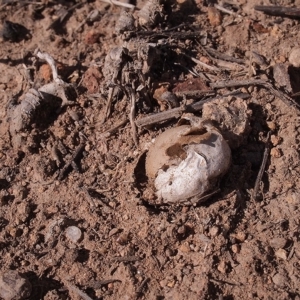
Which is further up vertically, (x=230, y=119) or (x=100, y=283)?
(x=230, y=119)

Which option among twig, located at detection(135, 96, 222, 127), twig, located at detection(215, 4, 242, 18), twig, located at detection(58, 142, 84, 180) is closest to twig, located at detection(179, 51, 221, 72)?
twig, located at detection(135, 96, 222, 127)

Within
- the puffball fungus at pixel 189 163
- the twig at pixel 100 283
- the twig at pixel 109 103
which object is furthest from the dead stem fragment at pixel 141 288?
the twig at pixel 109 103

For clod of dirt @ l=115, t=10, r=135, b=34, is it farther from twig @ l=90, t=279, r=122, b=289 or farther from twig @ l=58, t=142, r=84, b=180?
twig @ l=90, t=279, r=122, b=289

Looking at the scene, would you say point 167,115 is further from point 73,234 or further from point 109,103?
point 73,234

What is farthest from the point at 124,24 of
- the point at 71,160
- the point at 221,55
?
the point at 71,160

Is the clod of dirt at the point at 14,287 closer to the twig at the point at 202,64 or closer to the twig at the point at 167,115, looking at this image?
the twig at the point at 167,115

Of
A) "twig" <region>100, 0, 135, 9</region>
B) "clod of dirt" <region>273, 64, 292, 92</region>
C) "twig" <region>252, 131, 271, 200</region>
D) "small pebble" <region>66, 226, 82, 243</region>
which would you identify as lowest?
"small pebble" <region>66, 226, 82, 243</region>
